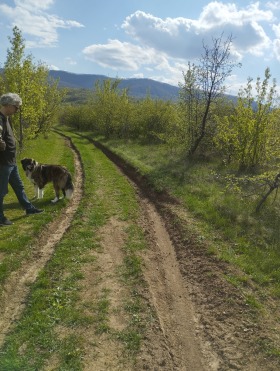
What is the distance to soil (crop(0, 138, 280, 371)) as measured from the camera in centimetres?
556

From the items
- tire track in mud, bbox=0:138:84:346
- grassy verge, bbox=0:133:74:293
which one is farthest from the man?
tire track in mud, bbox=0:138:84:346

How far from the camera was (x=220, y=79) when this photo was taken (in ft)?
75.9

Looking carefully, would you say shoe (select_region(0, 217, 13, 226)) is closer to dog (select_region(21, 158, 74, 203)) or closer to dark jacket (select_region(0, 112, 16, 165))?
dark jacket (select_region(0, 112, 16, 165))

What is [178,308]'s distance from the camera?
7.06 meters

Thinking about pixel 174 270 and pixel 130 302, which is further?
pixel 174 270

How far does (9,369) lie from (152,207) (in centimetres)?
965

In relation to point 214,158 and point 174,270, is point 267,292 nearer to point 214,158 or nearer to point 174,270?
point 174,270

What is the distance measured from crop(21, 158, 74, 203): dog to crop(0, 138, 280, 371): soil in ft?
6.37

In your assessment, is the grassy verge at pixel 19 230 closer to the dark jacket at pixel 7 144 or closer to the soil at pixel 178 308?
the soil at pixel 178 308

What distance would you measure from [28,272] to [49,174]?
5.66 meters

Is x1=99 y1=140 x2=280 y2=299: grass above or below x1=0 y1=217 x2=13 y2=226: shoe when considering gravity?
above

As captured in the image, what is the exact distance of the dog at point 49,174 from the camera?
12.5 meters

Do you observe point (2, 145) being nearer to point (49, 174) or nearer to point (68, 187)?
point (49, 174)

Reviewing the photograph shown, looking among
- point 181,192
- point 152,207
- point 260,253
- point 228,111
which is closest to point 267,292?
point 260,253
